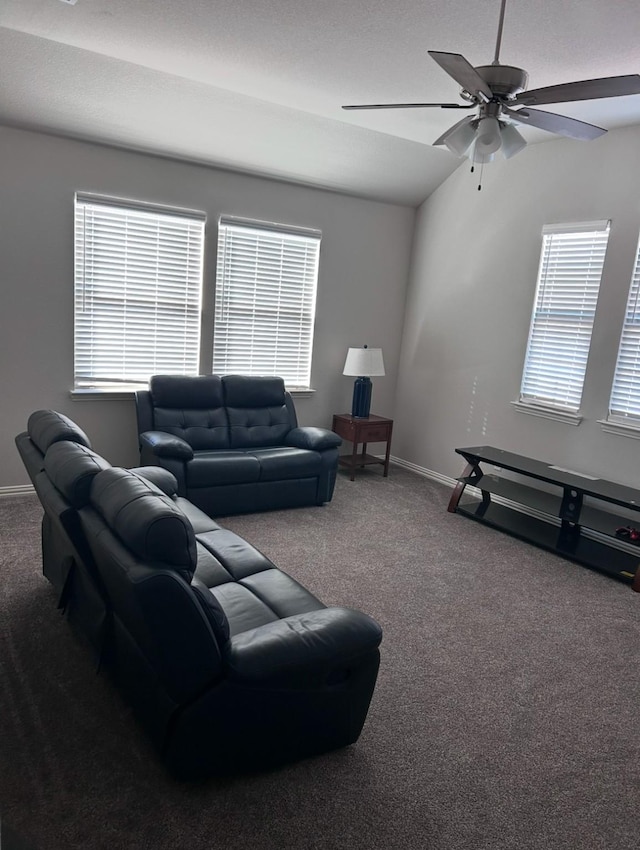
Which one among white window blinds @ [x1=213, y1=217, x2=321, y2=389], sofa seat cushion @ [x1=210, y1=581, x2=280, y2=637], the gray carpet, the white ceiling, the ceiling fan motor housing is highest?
the white ceiling

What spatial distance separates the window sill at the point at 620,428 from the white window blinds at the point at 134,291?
11.2 ft

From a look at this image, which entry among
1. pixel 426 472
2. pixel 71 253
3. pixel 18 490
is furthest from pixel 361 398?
pixel 18 490

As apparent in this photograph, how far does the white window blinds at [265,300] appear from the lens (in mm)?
5312

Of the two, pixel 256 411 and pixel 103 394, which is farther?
pixel 256 411

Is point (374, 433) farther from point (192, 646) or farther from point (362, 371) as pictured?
point (192, 646)

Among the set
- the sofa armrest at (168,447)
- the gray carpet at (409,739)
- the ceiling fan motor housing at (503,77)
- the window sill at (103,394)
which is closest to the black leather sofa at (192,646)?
the gray carpet at (409,739)

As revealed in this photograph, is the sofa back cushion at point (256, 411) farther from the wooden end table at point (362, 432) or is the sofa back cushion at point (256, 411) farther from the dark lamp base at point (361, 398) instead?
the dark lamp base at point (361, 398)

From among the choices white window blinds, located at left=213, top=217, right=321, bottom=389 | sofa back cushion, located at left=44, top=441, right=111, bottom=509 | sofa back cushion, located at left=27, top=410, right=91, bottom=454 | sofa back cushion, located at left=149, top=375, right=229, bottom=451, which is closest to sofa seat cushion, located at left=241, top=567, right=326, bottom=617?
sofa back cushion, located at left=44, top=441, right=111, bottom=509

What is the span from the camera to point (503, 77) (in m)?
2.34

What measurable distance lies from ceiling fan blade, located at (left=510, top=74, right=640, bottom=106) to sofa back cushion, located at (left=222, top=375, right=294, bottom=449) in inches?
126

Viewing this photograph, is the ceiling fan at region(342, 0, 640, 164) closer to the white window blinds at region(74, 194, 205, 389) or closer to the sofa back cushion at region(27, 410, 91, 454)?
the sofa back cushion at region(27, 410, 91, 454)

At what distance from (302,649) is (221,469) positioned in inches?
102

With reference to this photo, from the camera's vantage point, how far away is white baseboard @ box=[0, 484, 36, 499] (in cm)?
458

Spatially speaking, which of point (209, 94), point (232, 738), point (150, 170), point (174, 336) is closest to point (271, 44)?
point (209, 94)
